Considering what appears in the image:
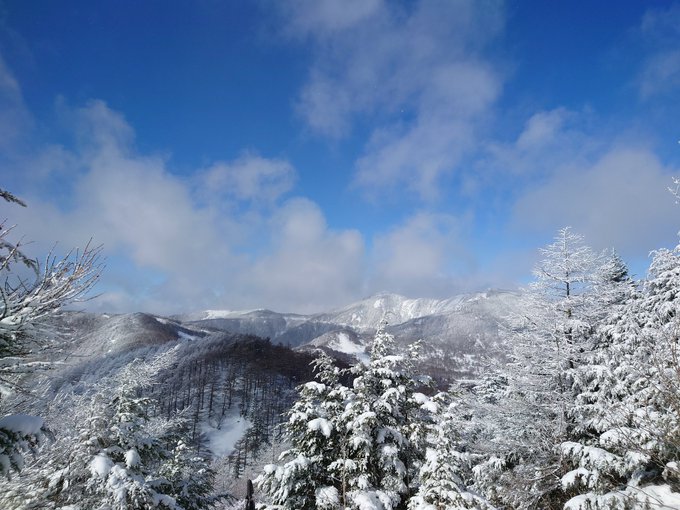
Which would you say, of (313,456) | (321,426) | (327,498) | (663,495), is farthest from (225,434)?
(663,495)

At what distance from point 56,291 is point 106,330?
221132 millimetres

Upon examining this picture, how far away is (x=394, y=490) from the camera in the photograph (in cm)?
1125

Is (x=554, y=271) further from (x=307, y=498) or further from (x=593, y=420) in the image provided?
(x=307, y=498)

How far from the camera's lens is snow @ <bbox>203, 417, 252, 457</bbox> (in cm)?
8125

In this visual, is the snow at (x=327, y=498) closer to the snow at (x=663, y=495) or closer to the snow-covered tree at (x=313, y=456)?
the snow-covered tree at (x=313, y=456)

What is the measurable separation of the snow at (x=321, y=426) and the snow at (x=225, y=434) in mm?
80147

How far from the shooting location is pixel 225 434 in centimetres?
8775

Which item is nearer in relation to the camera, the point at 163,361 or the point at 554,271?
the point at 163,361

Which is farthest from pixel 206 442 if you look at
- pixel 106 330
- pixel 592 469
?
pixel 106 330

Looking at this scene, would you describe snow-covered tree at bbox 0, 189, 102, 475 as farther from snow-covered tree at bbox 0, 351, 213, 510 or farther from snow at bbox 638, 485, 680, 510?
snow at bbox 638, 485, 680, 510

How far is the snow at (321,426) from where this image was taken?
11.1m

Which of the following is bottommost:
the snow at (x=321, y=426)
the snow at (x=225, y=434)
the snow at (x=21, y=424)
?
the snow at (x=225, y=434)

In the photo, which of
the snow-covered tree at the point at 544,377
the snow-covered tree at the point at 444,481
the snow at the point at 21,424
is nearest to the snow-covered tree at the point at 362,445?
the snow-covered tree at the point at 444,481

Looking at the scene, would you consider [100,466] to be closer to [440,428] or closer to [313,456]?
[313,456]
